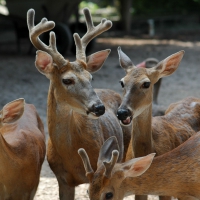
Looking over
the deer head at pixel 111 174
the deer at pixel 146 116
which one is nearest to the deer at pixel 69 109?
the deer at pixel 146 116

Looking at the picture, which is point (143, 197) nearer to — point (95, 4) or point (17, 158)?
point (17, 158)

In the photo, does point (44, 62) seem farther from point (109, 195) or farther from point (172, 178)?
point (172, 178)

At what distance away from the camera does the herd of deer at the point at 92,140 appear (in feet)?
18.2

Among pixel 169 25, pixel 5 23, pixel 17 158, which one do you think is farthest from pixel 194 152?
pixel 169 25

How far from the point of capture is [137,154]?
638 centimetres

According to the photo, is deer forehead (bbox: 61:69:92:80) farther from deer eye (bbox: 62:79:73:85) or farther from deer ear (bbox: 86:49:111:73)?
deer ear (bbox: 86:49:111:73)

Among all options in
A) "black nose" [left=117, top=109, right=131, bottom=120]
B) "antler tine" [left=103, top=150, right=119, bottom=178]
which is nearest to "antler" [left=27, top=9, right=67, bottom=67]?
"black nose" [left=117, top=109, right=131, bottom=120]

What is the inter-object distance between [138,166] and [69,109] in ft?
4.08

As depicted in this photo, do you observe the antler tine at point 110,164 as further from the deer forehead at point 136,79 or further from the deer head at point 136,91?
the deer forehead at point 136,79

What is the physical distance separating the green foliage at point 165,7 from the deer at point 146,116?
74.5 ft

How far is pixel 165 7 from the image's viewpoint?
2950 cm

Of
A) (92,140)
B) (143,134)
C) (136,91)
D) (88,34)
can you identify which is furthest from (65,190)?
(88,34)

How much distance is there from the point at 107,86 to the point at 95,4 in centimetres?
2103

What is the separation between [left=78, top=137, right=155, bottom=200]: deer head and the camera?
515cm
